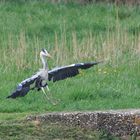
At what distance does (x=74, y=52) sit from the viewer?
1313cm

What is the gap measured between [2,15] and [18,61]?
668cm

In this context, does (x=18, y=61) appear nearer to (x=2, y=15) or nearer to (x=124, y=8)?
(x=2, y=15)

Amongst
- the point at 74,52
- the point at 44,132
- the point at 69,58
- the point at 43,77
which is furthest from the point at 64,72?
the point at 74,52

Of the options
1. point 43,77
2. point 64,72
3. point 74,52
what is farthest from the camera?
point 74,52

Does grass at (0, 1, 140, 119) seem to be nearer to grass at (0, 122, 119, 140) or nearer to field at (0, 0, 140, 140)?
field at (0, 0, 140, 140)

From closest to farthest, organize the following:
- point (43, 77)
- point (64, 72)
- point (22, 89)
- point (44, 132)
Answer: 1. point (44, 132)
2. point (22, 89)
3. point (43, 77)
4. point (64, 72)

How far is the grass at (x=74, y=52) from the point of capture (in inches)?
392

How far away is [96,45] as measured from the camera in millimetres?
13672

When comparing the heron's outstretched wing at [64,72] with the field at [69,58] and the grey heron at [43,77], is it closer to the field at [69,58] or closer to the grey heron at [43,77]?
the grey heron at [43,77]

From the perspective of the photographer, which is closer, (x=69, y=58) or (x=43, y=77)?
(x=43, y=77)

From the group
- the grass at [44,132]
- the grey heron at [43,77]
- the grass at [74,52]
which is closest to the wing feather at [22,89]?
the grey heron at [43,77]

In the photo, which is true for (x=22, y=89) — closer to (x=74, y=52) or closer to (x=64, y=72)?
(x=64, y=72)

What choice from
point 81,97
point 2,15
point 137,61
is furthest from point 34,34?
point 81,97

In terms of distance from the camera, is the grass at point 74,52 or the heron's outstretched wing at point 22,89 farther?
the grass at point 74,52
